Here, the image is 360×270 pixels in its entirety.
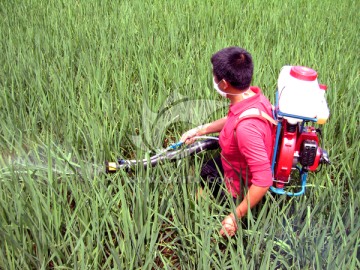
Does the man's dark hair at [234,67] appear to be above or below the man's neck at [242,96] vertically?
above

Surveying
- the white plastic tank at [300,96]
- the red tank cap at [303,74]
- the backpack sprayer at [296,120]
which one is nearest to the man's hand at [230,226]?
the backpack sprayer at [296,120]

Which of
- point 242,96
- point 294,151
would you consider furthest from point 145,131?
point 294,151

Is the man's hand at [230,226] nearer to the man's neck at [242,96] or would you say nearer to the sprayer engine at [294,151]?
the sprayer engine at [294,151]

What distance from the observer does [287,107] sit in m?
1.02

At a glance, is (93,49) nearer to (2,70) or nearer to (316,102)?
(2,70)

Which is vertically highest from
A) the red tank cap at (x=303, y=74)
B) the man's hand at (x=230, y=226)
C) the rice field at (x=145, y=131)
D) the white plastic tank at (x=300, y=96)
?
the red tank cap at (x=303, y=74)

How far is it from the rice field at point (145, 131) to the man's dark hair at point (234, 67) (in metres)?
0.30

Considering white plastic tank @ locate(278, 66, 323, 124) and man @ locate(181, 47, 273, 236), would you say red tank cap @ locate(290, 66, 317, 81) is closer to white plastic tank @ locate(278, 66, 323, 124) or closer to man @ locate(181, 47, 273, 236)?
white plastic tank @ locate(278, 66, 323, 124)

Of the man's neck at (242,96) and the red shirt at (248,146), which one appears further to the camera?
the man's neck at (242,96)

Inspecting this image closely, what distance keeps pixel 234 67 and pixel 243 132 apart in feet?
0.64

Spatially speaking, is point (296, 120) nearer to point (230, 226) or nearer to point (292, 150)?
point (292, 150)

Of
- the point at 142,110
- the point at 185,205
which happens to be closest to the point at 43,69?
the point at 142,110

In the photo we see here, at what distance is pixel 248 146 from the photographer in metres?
1.05

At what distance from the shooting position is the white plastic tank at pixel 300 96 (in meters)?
1.00
